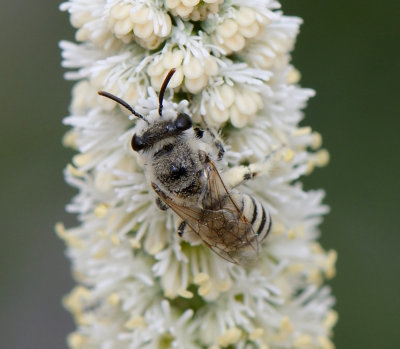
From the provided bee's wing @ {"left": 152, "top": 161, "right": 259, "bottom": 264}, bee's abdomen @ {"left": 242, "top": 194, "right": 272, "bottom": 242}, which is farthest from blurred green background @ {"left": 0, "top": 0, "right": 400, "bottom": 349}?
bee's wing @ {"left": 152, "top": 161, "right": 259, "bottom": 264}

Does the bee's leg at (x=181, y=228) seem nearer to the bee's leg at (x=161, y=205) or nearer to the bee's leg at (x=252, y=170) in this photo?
the bee's leg at (x=161, y=205)

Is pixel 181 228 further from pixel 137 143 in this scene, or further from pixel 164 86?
pixel 164 86

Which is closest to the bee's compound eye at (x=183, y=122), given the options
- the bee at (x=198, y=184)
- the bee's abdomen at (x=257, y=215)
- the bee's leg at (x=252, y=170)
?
the bee at (x=198, y=184)
